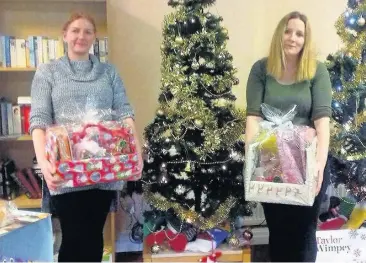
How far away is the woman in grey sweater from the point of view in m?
1.89

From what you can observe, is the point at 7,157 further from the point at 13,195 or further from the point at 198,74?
the point at 198,74

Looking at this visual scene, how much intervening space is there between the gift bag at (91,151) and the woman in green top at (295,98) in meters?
0.59

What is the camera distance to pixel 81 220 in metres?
1.95

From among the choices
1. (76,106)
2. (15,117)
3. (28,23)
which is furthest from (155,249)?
(28,23)

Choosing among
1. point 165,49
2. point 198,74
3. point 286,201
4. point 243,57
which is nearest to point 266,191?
point 286,201

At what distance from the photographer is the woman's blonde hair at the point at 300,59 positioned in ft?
6.71

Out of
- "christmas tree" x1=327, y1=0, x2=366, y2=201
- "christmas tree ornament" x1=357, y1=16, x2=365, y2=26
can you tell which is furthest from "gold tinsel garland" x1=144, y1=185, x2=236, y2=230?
"christmas tree ornament" x1=357, y1=16, x2=365, y2=26

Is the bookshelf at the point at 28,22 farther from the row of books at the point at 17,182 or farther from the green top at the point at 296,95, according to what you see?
the green top at the point at 296,95

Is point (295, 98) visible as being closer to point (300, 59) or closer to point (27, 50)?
point (300, 59)

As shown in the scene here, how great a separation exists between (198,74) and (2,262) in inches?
53.7

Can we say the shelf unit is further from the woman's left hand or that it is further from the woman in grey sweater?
the woman's left hand

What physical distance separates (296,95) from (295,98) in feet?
0.05

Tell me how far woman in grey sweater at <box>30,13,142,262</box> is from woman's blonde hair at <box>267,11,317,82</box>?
723 millimetres

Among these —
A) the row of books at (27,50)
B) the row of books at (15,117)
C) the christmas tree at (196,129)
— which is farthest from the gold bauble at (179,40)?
the row of books at (15,117)
